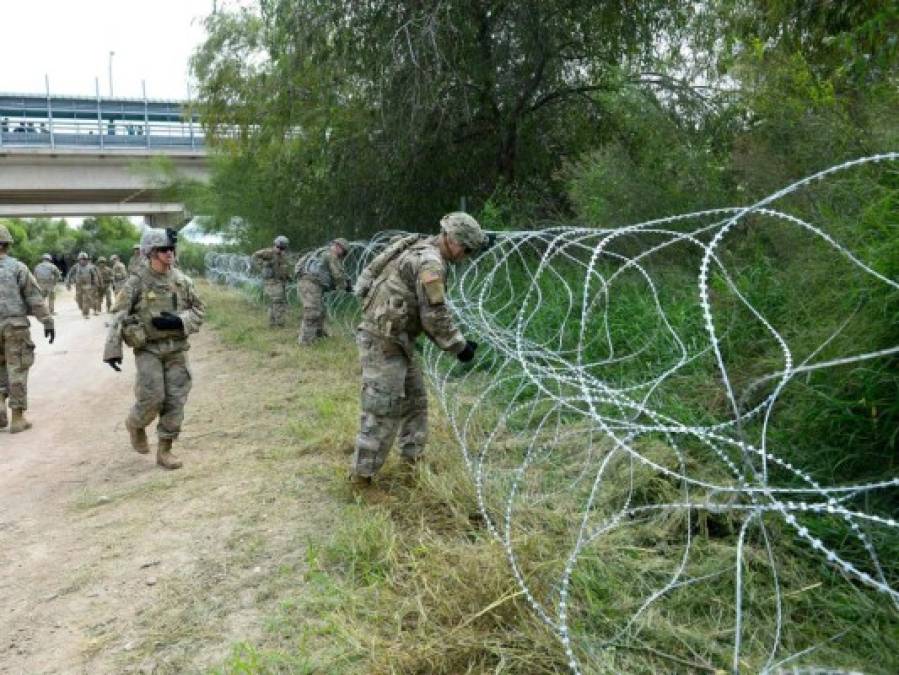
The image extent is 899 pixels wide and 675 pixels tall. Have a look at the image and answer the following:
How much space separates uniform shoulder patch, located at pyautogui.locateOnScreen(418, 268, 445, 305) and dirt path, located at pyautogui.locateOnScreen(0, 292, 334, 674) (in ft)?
4.01

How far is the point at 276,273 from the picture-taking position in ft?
37.8

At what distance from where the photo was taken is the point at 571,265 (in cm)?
752

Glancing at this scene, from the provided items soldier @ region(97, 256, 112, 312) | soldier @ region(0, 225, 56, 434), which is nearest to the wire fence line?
soldier @ region(0, 225, 56, 434)

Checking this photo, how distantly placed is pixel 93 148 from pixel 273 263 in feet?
50.1

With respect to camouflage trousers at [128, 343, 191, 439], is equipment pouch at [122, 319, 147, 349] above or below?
above

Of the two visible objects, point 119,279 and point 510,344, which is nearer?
point 510,344

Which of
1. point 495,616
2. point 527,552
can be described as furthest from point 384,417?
point 495,616

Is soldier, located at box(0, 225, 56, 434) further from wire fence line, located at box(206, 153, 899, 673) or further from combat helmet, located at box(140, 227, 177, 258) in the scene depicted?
wire fence line, located at box(206, 153, 899, 673)

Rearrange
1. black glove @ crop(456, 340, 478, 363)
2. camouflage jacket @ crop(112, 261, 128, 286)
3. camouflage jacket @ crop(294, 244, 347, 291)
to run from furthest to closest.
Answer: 1. camouflage jacket @ crop(112, 261, 128, 286)
2. camouflage jacket @ crop(294, 244, 347, 291)
3. black glove @ crop(456, 340, 478, 363)

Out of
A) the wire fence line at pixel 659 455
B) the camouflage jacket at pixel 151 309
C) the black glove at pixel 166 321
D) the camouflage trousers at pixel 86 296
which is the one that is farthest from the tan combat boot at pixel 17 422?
the camouflage trousers at pixel 86 296

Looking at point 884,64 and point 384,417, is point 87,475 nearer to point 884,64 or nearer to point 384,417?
point 384,417

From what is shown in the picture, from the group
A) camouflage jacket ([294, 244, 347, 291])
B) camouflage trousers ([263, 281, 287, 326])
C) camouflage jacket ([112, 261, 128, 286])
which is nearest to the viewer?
camouflage jacket ([294, 244, 347, 291])

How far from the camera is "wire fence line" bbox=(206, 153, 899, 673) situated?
236cm

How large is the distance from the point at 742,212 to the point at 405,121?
746cm
